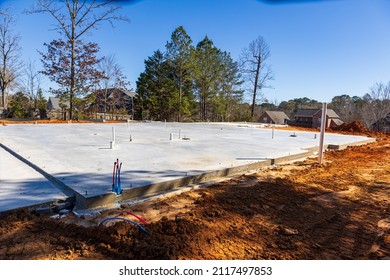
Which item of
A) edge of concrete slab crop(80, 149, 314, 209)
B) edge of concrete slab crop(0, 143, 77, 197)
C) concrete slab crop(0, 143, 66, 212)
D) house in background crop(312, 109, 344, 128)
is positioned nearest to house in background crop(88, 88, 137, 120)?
edge of concrete slab crop(0, 143, 77, 197)

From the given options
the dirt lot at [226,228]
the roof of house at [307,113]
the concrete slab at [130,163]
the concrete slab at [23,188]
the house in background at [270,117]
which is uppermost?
the roof of house at [307,113]

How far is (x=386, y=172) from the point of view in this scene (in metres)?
4.76

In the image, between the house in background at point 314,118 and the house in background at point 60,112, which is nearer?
the house in background at point 60,112

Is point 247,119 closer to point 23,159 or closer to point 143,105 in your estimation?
point 143,105

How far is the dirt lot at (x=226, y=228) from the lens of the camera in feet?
6.15

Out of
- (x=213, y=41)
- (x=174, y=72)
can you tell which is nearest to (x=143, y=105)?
(x=174, y=72)

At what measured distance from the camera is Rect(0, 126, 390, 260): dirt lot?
1.88 meters

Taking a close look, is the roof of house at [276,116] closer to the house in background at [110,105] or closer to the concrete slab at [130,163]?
the house in background at [110,105]

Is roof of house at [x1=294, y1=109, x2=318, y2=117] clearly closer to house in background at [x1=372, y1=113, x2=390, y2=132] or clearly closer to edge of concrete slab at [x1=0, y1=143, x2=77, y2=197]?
house in background at [x1=372, y1=113, x2=390, y2=132]

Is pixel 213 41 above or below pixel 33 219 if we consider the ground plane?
above

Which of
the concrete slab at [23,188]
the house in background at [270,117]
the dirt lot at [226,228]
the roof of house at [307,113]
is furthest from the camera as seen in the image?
the house in background at [270,117]

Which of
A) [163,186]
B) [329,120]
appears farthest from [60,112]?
[329,120]

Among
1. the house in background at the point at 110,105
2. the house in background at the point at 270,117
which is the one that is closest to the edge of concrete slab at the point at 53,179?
the house in background at the point at 110,105

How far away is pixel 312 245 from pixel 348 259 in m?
0.26
